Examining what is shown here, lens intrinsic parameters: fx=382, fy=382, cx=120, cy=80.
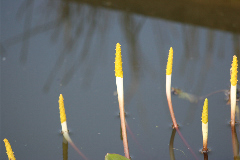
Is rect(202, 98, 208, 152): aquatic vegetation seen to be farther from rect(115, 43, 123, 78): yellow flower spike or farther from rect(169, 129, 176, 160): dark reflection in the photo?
rect(115, 43, 123, 78): yellow flower spike

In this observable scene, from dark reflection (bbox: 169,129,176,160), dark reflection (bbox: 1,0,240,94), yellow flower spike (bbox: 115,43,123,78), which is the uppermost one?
dark reflection (bbox: 1,0,240,94)

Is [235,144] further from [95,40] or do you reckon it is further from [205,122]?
[95,40]

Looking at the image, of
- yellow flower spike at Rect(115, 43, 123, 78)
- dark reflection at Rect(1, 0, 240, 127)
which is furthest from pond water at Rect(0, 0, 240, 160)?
yellow flower spike at Rect(115, 43, 123, 78)

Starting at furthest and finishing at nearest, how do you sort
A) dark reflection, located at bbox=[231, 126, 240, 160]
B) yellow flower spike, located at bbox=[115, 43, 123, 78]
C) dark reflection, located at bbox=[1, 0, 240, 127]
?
dark reflection, located at bbox=[1, 0, 240, 127]
dark reflection, located at bbox=[231, 126, 240, 160]
yellow flower spike, located at bbox=[115, 43, 123, 78]

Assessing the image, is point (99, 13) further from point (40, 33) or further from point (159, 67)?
point (159, 67)

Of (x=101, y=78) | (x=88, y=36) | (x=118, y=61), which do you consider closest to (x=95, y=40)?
(x=88, y=36)

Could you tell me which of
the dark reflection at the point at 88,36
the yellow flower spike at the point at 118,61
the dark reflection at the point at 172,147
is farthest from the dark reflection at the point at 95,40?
the yellow flower spike at the point at 118,61

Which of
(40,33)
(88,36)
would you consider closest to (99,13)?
(88,36)

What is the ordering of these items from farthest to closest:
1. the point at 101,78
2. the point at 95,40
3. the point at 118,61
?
the point at 95,40 < the point at 101,78 < the point at 118,61
